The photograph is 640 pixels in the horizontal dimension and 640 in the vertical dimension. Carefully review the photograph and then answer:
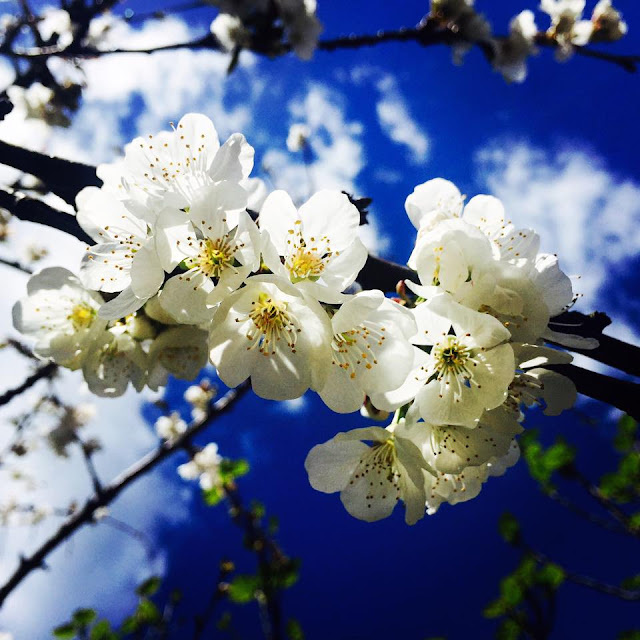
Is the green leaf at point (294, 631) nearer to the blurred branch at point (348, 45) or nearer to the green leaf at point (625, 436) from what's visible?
the green leaf at point (625, 436)

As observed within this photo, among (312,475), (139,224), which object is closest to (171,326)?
(139,224)

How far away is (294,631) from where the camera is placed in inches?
221

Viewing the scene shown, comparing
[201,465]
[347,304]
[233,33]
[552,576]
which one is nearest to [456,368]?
[347,304]

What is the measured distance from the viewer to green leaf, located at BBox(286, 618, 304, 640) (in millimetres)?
5590

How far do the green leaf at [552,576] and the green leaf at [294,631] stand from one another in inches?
117

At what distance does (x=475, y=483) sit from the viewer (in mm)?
1083

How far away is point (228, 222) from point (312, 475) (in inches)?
24.4

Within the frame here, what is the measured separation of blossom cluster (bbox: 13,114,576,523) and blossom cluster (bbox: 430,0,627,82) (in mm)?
3229

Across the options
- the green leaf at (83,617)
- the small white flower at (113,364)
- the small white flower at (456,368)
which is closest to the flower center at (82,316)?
the small white flower at (113,364)

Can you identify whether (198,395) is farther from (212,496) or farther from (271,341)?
(271,341)

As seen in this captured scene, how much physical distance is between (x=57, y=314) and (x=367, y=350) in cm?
95

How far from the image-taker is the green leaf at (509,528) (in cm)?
509

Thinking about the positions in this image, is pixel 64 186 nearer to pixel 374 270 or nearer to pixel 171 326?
pixel 171 326

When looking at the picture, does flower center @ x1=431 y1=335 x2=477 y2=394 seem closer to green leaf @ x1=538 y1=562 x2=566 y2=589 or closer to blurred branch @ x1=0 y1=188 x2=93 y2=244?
blurred branch @ x1=0 y1=188 x2=93 y2=244
